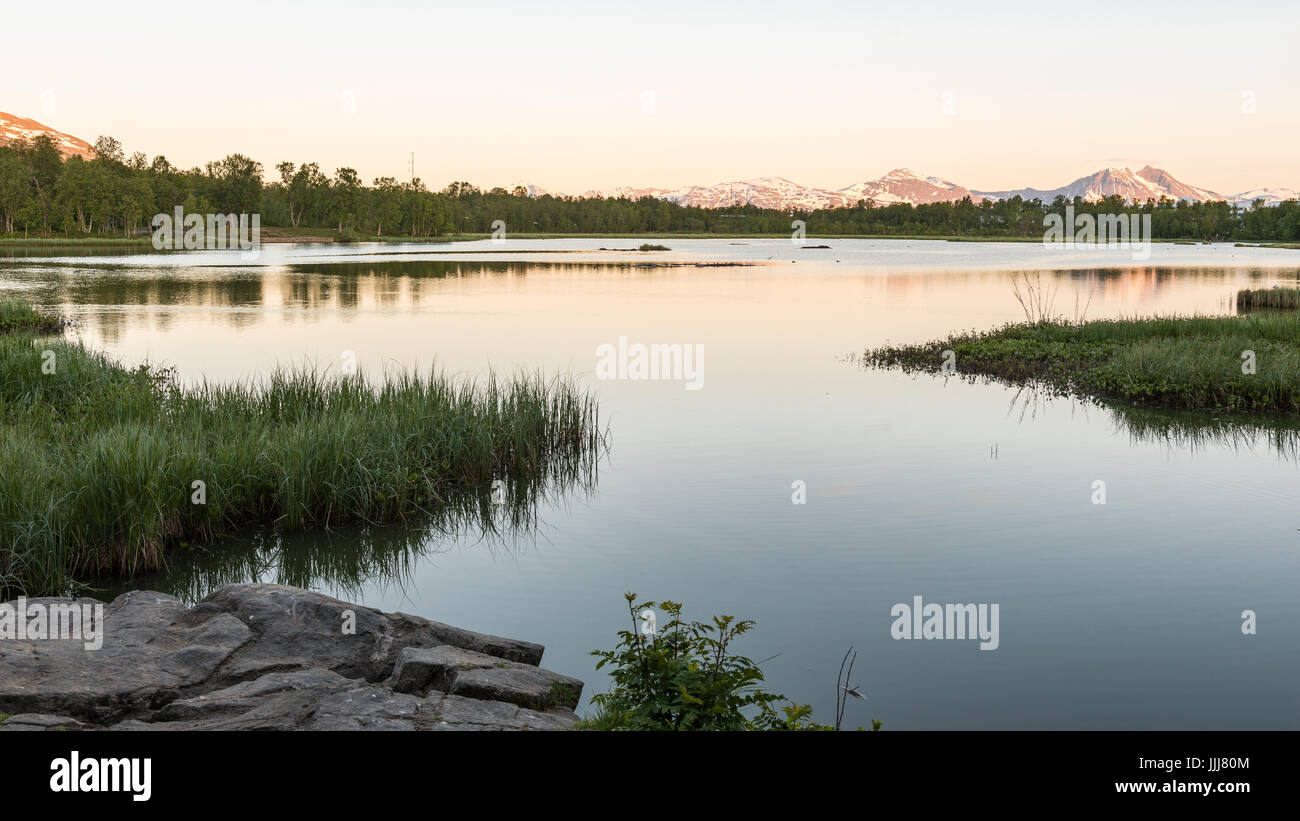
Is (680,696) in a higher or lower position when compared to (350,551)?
higher

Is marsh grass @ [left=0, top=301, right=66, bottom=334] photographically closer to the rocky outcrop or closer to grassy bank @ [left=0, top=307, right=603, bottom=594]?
grassy bank @ [left=0, top=307, right=603, bottom=594]

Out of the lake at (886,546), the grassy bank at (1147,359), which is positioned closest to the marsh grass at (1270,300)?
the grassy bank at (1147,359)

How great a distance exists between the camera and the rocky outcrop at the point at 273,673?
618cm

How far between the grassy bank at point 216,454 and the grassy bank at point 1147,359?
12.3 metres

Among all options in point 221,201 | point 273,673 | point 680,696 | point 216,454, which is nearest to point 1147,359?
point 216,454

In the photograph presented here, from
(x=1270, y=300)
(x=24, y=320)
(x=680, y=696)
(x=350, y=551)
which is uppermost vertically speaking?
(x=1270, y=300)

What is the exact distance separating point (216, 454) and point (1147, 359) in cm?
1980

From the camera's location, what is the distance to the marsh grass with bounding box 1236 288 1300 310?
37.9m

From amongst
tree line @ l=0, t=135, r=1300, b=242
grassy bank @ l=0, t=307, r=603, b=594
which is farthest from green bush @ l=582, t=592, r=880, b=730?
tree line @ l=0, t=135, r=1300, b=242

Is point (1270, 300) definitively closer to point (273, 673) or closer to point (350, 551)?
point (350, 551)

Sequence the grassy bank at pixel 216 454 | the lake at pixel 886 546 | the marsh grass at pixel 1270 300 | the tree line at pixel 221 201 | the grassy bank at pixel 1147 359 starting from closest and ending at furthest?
1. the lake at pixel 886 546
2. the grassy bank at pixel 216 454
3. the grassy bank at pixel 1147 359
4. the marsh grass at pixel 1270 300
5. the tree line at pixel 221 201

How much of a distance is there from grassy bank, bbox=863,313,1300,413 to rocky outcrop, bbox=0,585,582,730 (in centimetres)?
1792

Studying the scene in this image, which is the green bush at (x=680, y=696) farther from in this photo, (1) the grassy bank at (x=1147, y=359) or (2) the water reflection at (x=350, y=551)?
(1) the grassy bank at (x=1147, y=359)

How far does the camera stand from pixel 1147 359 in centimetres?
2267
